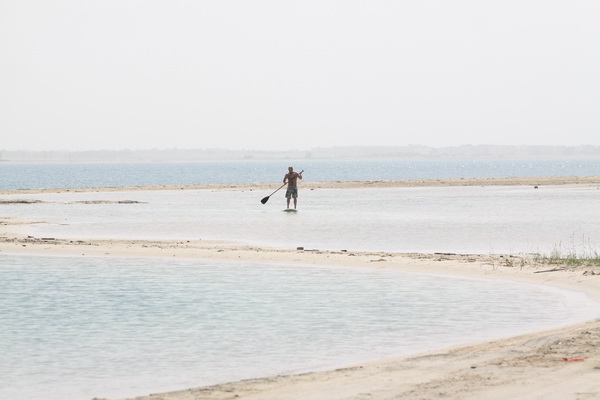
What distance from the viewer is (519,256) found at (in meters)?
21.5

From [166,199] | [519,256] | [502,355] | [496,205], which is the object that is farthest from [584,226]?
[166,199]

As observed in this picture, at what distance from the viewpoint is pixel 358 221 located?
3400 cm

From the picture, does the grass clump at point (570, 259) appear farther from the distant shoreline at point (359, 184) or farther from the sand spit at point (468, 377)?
the distant shoreline at point (359, 184)

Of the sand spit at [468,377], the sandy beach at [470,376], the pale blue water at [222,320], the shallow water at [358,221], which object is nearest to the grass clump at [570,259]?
the shallow water at [358,221]

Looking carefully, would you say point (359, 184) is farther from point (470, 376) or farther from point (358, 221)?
point (470, 376)

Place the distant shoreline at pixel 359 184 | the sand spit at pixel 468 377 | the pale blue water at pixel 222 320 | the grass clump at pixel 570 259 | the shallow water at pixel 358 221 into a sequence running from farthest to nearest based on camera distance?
the distant shoreline at pixel 359 184
the shallow water at pixel 358 221
the grass clump at pixel 570 259
the pale blue water at pixel 222 320
the sand spit at pixel 468 377

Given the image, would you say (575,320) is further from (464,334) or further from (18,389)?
(18,389)

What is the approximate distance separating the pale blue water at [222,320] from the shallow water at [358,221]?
6371 mm

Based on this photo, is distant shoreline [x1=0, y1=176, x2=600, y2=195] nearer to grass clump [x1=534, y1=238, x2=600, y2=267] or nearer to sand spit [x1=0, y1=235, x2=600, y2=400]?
grass clump [x1=534, y1=238, x2=600, y2=267]

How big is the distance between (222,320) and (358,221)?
2030 centimetres

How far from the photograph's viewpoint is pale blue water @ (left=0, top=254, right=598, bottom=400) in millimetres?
10680

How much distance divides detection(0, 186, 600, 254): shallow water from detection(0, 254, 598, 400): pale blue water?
637 cm

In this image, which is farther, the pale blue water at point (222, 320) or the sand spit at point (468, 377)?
the pale blue water at point (222, 320)

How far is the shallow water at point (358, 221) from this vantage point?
85.5 ft
